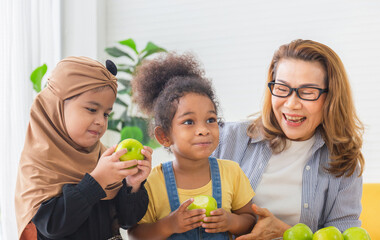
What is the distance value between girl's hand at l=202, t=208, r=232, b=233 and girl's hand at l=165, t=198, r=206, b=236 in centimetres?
3

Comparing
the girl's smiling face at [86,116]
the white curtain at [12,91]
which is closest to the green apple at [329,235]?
the girl's smiling face at [86,116]

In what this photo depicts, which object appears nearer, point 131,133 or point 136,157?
point 136,157

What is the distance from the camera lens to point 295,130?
203 centimetres

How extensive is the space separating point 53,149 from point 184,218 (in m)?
0.51

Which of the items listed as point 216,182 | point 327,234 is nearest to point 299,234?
point 327,234

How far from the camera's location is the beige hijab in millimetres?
1405

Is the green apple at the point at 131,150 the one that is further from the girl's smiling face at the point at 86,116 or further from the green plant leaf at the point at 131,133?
the green plant leaf at the point at 131,133

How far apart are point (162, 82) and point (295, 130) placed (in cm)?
68

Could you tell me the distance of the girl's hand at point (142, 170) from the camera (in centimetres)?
145

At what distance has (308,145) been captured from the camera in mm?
2139

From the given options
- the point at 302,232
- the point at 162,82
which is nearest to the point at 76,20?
the point at 162,82

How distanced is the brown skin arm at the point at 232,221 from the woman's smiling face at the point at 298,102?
472mm

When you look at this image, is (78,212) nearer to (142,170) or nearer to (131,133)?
(142,170)

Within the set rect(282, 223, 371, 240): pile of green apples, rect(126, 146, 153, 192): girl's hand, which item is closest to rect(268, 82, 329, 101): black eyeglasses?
rect(282, 223, 371, 240): pile of green apples
